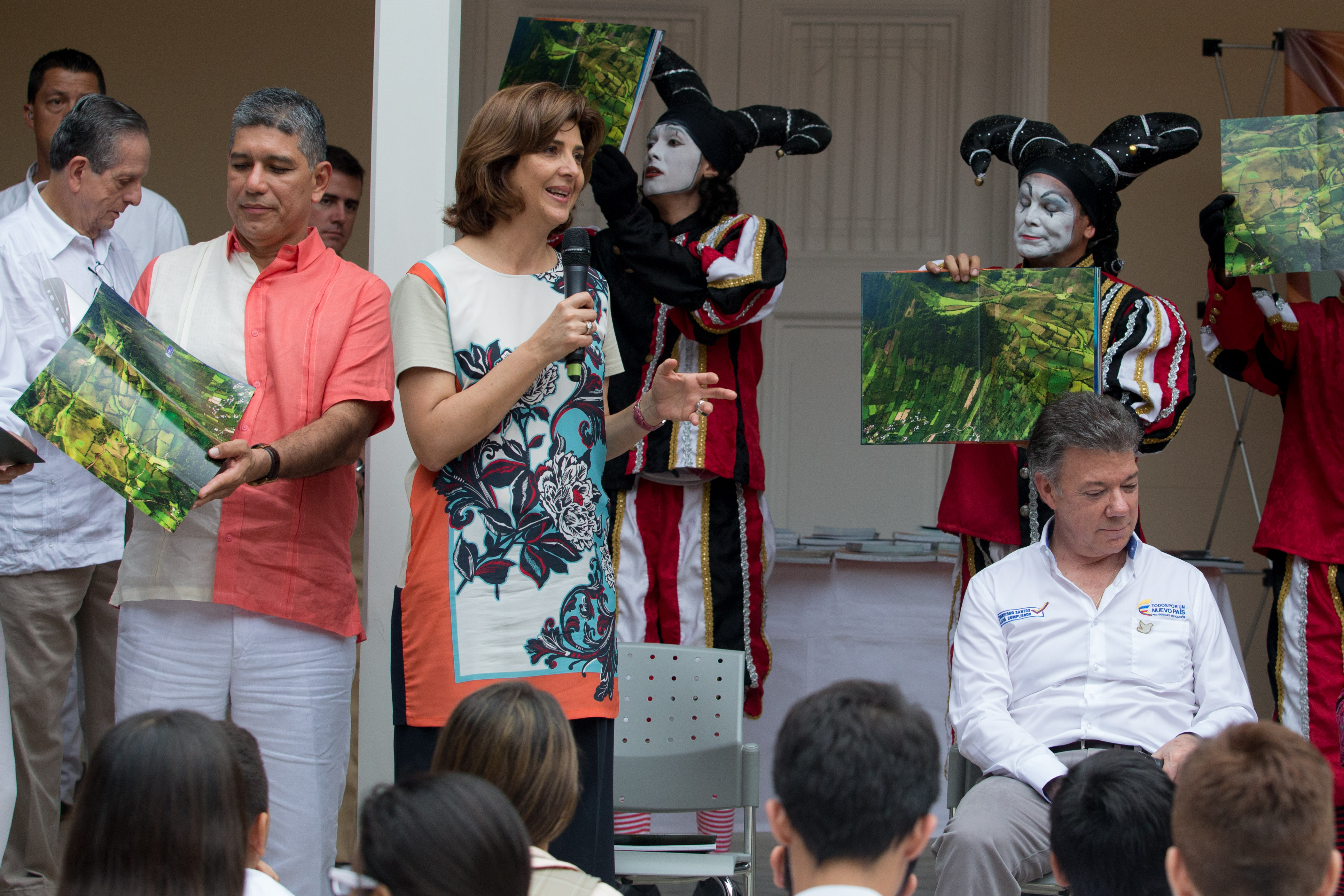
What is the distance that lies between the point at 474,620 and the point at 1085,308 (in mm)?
1522

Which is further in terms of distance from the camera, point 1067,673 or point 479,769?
point 1067,673

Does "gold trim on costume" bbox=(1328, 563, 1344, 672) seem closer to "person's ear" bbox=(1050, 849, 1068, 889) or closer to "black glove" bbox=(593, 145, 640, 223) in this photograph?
"person's ear" bbox=(1050, 849, 1068, 889)

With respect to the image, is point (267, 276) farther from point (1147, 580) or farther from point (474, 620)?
point (1147, 580)

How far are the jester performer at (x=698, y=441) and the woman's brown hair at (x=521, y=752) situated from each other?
64.5 inches

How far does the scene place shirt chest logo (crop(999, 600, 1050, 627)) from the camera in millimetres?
2650

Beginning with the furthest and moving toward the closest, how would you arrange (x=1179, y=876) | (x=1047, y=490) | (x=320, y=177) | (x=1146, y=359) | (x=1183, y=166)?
1. (x=1183, y=166)
2. (x=1146, y=359)
3. (x=1047, y=490)
4. (x=320, y=177)
5. (x=1179, y=876)

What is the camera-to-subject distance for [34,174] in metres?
3.63

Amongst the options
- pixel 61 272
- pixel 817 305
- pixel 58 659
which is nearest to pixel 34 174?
pixel 61 272

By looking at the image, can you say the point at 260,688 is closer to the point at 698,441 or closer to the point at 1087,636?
the point at 698,441

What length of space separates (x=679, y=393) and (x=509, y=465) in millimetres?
350

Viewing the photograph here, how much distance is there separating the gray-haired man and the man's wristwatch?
2.81ft

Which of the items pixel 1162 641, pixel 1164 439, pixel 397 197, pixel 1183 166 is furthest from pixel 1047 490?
pixel 1183 166

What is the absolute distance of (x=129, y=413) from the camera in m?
2.18

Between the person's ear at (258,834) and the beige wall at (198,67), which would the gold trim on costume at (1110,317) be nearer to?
the person's ear at (258,834)
